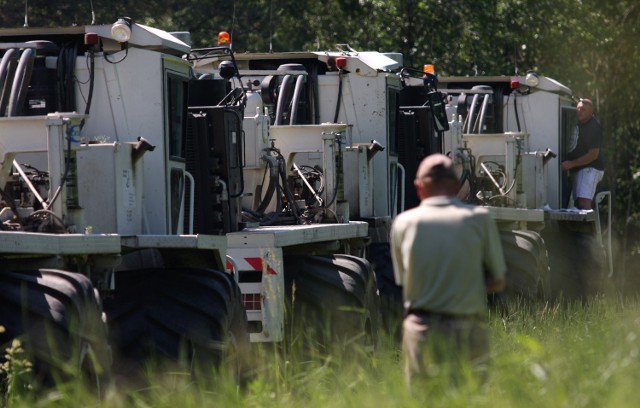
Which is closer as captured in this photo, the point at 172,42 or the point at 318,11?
the point at 172,42

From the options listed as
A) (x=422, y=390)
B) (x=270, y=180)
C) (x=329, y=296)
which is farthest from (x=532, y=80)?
(x=422, y=390)

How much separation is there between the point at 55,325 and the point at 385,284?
273 inches

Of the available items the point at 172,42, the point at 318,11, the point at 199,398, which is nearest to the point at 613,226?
the point at 318,11

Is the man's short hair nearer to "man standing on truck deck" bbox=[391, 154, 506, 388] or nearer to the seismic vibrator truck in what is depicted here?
"man standing on truck deck" bbox=[391, 154, 506, 388]

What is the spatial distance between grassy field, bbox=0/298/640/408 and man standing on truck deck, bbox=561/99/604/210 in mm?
10469

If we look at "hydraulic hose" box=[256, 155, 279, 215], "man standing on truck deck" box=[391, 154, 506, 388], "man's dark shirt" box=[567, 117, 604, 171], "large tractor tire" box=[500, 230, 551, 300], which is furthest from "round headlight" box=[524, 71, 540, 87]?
"man standing on truck deck" box=[391, 154, 506, 388]

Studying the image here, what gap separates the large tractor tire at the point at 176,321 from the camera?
10414 millimetres

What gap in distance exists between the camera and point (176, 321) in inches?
417

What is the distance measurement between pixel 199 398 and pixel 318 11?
1979cm

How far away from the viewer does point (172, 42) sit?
11695 millimetres

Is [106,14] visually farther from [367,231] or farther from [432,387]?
[432,387]

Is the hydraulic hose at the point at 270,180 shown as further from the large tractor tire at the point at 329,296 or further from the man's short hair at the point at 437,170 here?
the man's short hair at the point at 437,170

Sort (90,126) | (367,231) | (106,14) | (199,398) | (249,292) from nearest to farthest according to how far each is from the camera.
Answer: (199,398), (90,126), (249,292), (367,231), (106,14)

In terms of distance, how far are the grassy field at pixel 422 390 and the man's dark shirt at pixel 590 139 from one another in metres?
10.4
